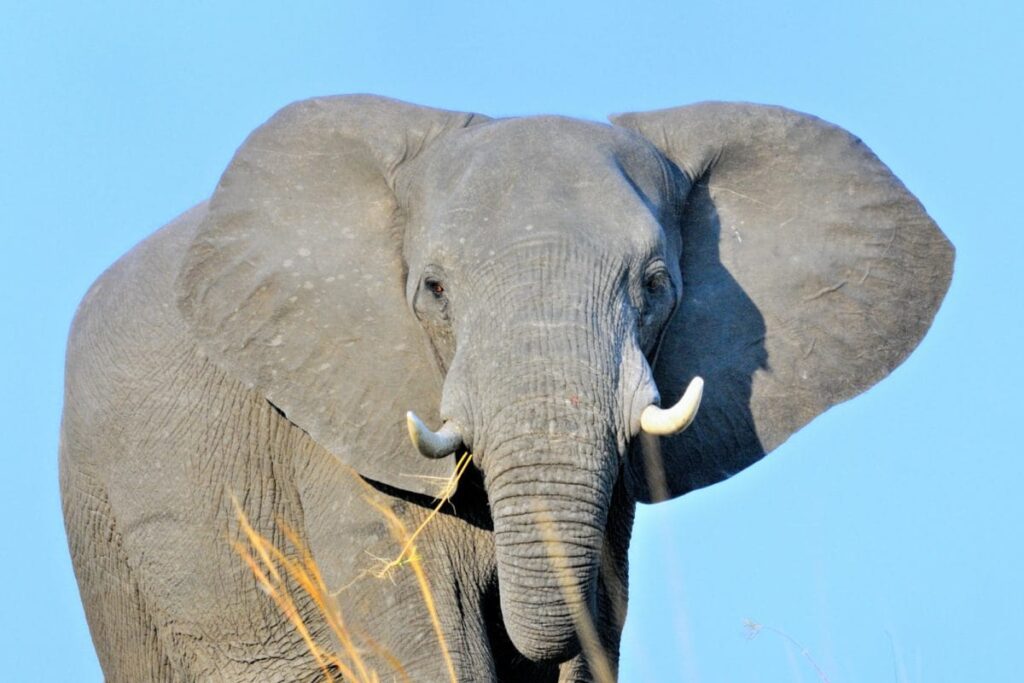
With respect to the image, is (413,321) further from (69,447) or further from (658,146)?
(69,447)

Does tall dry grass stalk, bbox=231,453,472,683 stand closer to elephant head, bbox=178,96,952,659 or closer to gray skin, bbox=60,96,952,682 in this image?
gray skin, bbox=60,96,952,682

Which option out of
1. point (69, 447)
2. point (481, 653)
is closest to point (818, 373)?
point (481, 653)

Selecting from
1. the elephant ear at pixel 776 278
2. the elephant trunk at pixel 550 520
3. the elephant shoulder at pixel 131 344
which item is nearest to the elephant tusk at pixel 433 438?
the elephant trunk at pixel 550 520

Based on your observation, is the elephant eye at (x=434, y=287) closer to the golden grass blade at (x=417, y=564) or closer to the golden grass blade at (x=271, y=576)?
the golden grass blade at (x=417, y=564)

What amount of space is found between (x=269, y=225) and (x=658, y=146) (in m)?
1.33

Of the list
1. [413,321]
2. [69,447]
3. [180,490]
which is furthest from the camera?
[69,447]

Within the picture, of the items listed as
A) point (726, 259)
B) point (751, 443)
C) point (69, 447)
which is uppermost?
point (726, 259)

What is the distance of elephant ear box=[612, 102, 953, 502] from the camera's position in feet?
29.1

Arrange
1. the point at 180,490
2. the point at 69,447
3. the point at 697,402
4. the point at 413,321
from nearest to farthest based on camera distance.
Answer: the point at 697,402 → the point at 413,321 → the point at 180,490 → the point at 69,447

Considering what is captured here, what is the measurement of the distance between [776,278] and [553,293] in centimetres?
138

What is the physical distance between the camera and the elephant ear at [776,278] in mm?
8867

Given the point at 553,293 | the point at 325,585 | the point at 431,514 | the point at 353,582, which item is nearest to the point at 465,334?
the point at 553,293

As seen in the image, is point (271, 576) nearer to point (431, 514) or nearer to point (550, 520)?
point (431, 514)

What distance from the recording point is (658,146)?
9.03m
